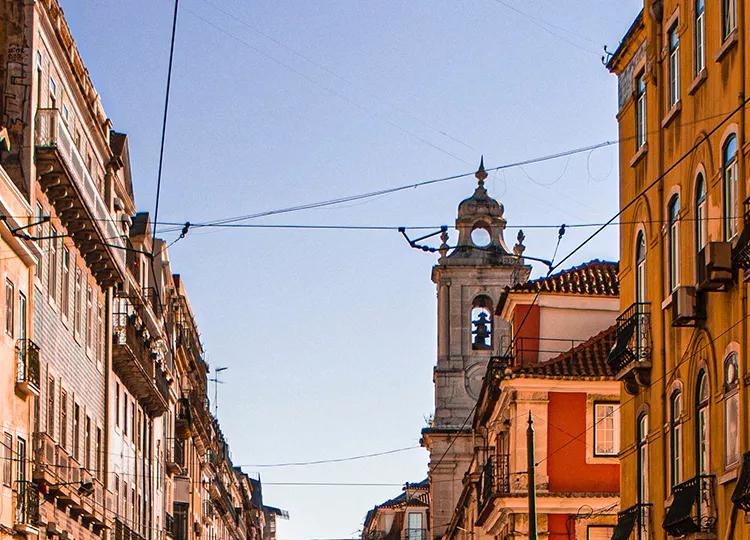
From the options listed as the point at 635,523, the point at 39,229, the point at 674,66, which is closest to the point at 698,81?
the point at 674,66

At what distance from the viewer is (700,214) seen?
27766 mm

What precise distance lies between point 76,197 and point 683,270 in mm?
17011

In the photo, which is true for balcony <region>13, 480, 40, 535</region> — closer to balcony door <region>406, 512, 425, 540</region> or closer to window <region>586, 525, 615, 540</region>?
window <region>586, 525, 615, 540</region>

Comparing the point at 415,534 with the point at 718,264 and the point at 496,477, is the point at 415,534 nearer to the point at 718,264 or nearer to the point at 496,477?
the point at 496,477

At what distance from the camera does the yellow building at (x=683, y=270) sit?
994 inches

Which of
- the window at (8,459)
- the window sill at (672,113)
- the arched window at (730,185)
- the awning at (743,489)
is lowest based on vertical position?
the awning at (743,489)

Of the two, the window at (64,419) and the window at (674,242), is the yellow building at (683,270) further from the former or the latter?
the window at (64,419)

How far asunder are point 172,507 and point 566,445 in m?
27.1

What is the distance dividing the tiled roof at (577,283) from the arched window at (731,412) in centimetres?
2406

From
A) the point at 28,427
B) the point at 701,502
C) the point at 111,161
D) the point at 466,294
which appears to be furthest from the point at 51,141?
the point at 466,294

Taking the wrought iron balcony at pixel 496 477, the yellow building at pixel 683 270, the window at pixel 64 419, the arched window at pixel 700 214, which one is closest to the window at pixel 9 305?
the window at pixel 64 419

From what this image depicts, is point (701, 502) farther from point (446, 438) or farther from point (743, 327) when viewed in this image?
point (446, 438)

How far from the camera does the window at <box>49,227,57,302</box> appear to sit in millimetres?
40812

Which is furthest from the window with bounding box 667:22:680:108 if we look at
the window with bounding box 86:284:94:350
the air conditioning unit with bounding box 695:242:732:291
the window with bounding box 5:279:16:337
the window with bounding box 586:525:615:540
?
the window with bounding box 86:284:94:350
